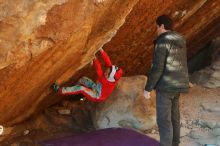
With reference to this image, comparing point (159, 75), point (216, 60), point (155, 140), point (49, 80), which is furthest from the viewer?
point (216, 60)

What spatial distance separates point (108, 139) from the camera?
6.19 m

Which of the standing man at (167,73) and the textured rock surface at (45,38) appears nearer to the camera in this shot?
the textured rock surface at (45,38)

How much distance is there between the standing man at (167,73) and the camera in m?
5.15

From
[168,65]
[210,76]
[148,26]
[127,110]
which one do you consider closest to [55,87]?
[127,110]

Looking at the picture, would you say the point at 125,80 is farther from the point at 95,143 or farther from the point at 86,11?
the point at 86,11

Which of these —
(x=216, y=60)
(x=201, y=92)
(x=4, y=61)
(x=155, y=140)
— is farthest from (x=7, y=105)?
(x=216, y=60)

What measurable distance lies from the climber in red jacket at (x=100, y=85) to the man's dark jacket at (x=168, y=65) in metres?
1.13

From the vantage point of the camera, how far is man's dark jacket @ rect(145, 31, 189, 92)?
5137 mm

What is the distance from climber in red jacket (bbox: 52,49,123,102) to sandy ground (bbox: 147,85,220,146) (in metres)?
0.91

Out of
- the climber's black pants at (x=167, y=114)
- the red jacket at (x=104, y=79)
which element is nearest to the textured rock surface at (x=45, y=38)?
the red jacket at (x=104, y=79)

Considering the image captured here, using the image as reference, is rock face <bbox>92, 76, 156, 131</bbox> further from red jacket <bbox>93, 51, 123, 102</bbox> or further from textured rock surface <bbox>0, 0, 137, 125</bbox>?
textured rock surface <bbox>0, 0, 137, 125</bbox>

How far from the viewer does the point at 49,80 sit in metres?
5.76

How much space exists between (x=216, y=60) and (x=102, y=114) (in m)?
4.09

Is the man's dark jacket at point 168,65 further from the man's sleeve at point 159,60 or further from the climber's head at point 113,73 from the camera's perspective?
the climber's head at point 113,73
